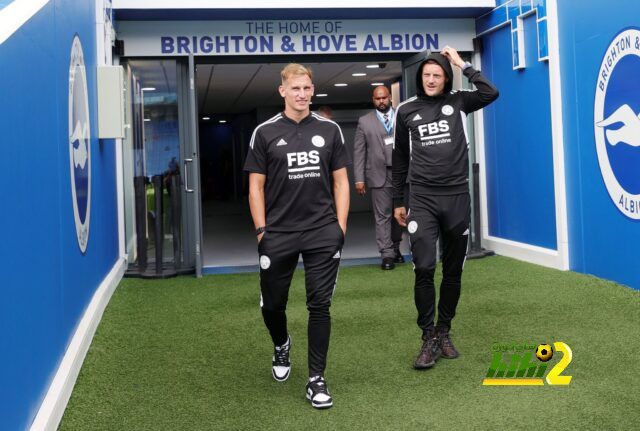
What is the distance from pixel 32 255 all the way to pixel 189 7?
4659 millimetres

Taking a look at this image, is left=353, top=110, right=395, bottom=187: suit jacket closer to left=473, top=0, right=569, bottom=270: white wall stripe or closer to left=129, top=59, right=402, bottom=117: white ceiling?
left=473, top=0, right=569, bottom=270: white wall stripe

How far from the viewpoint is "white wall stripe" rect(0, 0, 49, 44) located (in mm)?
2684

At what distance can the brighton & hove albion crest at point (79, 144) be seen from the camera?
14.9 ft

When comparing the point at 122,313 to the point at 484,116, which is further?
the point at 484,116

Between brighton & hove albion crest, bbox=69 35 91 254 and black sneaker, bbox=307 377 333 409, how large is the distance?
76.5 inches

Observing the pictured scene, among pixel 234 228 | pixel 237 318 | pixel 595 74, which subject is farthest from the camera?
pixel 234 228

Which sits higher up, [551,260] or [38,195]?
[38,195]

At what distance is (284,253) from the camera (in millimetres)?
3439

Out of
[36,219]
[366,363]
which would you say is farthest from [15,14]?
[366,363]

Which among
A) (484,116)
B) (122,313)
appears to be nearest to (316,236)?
(122,313)

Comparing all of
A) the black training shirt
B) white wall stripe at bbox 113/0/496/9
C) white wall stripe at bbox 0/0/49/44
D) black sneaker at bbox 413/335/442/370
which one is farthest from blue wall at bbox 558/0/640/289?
white wall stripe at bbox 0/0/49/44

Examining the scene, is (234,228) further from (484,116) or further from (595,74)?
(595,74)

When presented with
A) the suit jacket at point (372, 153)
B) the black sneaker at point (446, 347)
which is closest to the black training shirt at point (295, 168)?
the black sneaker at point (446, 347)

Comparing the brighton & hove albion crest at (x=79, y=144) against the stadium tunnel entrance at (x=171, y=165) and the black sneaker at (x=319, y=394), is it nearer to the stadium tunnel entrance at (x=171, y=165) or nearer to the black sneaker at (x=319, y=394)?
the black sneaker at (x=319, y=394)
